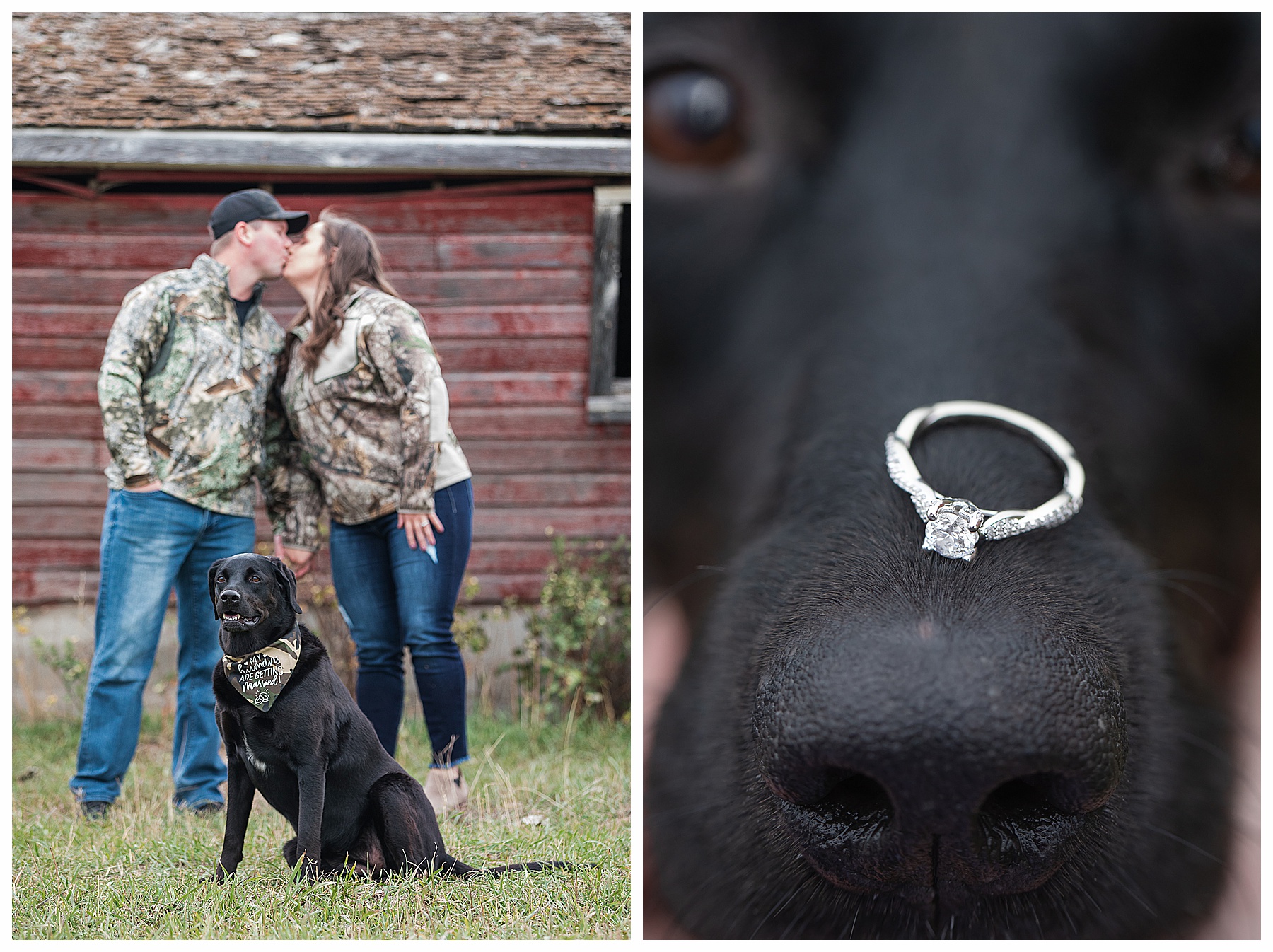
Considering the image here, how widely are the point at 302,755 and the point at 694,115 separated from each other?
1.40 meters

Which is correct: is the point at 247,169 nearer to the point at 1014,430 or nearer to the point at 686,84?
the point at 686,84

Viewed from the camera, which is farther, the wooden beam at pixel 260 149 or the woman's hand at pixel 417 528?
the wooden beam at pixel 260 149

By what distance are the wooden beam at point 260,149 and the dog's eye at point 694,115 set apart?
1691 millimetres

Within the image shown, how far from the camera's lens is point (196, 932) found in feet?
5.58

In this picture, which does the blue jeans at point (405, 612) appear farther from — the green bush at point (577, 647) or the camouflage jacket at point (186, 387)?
the green bush at point (577, 647)

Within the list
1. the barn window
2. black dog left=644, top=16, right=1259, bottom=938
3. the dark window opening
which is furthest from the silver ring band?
the barn window

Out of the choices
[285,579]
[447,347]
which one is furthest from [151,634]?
[447,347]

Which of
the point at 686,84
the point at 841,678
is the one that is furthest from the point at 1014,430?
the point at 686,84

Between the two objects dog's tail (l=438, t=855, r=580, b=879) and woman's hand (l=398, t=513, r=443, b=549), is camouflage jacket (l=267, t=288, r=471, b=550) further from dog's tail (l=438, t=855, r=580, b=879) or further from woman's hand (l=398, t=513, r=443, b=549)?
dog's tail (l=438, t=855, r=580, b=879)

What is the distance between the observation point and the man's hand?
83.0 inches

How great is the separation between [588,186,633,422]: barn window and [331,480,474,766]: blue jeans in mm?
1672

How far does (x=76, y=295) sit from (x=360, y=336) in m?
2.39

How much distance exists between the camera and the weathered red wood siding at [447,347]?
3.64 m

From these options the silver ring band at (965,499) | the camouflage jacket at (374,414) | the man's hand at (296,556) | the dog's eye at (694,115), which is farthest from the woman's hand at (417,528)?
the silver ring band at (965,499)
